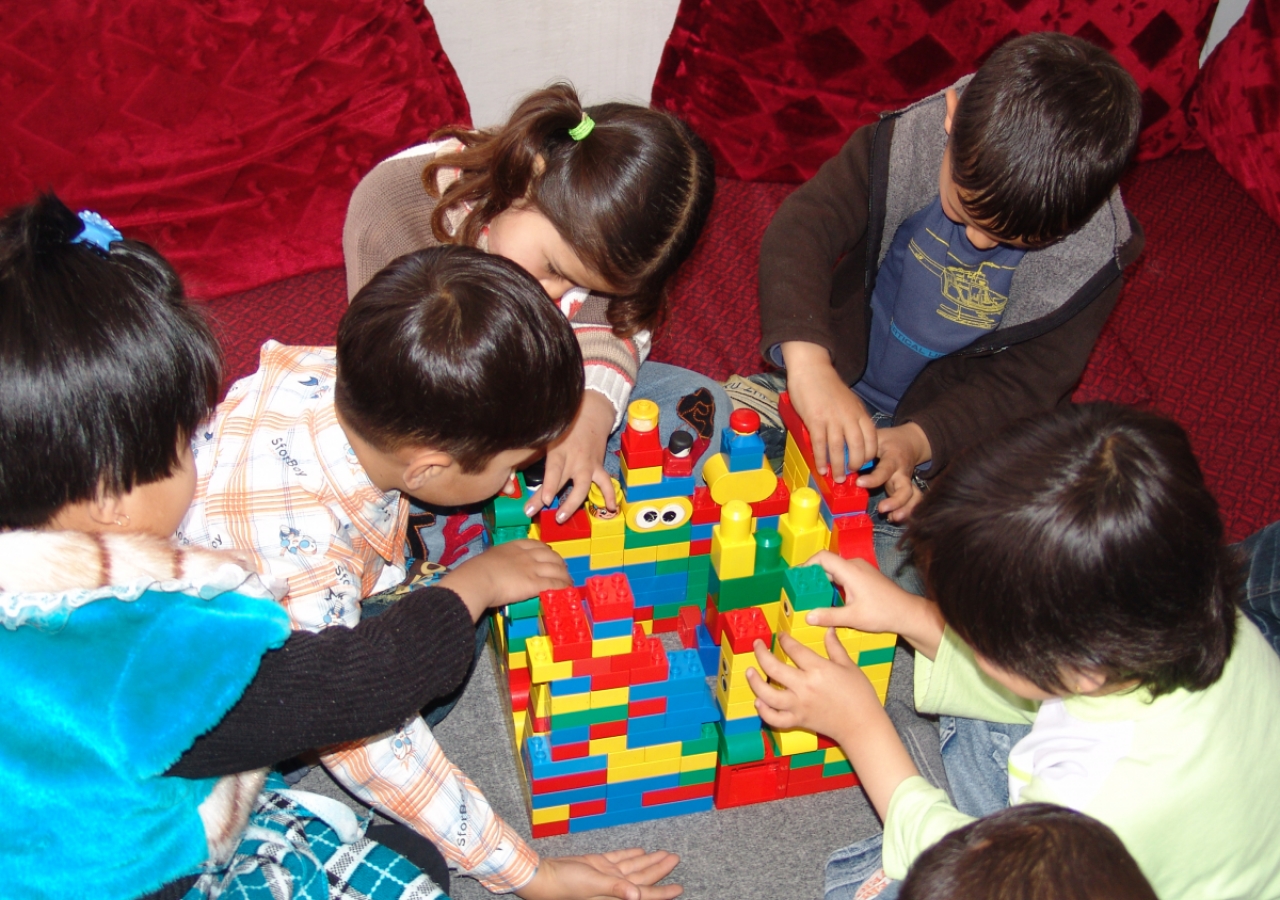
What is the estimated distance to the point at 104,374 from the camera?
71 centimetres

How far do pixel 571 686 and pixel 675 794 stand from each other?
240 millimetres

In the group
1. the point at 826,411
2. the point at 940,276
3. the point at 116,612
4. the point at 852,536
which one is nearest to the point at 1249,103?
the point at 940,276

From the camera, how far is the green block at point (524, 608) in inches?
41.6

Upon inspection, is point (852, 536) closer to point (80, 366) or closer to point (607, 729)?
point (607, 729)

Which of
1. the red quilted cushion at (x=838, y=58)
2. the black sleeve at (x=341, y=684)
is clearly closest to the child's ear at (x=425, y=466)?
the black sleeve at (x=341, y=684)

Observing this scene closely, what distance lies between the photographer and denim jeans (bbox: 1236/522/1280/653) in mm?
1050

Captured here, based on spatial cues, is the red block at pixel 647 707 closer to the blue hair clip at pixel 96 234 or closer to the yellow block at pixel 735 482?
the yellow block at pixel 735 482

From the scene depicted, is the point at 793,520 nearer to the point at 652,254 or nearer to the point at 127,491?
the point at 652,254

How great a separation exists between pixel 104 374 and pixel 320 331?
0.80m

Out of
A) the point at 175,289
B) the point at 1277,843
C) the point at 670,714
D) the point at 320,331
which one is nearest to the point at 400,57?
the point at 320,331

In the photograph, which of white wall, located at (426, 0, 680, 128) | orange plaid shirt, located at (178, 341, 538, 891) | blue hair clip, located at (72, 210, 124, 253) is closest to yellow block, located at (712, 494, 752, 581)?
orange plaid shirt, located at (178, 341, 538, 891)

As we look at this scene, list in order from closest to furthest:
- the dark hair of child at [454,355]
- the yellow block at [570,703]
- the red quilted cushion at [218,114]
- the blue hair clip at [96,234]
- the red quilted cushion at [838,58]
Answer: the blue hair clip at [96,234], the dark hair of child at [454,355], the yellow block at [570,703], the red quilted cushion at [218,114], the red quilted cushion at [838,58]

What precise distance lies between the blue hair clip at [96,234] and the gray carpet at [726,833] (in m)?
0.67

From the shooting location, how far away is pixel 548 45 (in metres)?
1.80
